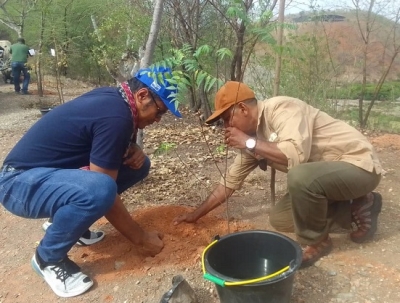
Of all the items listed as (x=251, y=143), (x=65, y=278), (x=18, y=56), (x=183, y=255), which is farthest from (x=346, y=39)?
(x=18, y=56)

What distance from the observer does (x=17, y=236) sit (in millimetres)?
3289

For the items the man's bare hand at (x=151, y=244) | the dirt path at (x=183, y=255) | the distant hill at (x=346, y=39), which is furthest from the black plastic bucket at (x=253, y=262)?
the distant hill at (x=346, y=39)

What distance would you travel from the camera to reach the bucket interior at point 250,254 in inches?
87.3

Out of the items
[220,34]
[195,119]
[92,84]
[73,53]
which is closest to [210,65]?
[220,34]

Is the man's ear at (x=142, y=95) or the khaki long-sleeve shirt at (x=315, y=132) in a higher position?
the man's ear at (x=142, y=95)

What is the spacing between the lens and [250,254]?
2.35 metres

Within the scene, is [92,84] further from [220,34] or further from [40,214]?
[40,214]

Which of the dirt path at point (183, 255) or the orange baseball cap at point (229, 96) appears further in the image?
the orange baseball cap at point (229, 96)

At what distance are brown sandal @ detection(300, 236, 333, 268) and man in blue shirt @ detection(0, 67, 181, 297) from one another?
1.03m

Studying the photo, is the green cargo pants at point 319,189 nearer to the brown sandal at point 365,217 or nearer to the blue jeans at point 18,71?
the brown sandal at point 365,217

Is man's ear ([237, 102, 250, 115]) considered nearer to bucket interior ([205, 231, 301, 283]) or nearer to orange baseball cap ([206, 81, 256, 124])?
orange baseball cap ([206, 81, 256, 124])

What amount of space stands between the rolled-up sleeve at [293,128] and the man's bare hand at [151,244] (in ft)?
3.16

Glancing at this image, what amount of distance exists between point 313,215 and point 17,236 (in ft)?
7.24

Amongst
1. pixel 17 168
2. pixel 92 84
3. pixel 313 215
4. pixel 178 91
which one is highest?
pixel 178 91
